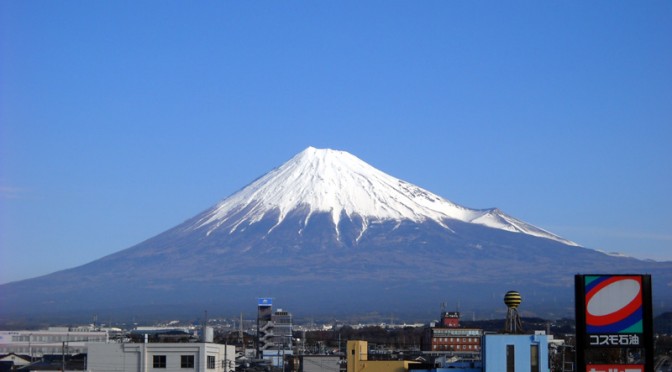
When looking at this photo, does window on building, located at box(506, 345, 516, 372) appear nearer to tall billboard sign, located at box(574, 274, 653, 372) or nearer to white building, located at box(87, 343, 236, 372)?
A: white building, located at box(87, 343, 236, 372)

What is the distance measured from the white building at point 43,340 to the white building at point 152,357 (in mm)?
45251

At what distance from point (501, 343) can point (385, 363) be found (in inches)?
356

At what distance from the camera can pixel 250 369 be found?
59.5 meters

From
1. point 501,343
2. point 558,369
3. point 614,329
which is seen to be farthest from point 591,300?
point 558,369

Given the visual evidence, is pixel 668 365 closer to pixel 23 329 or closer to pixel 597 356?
pixel 597 356

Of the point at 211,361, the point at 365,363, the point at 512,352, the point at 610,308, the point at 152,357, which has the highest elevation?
the point at 610,308

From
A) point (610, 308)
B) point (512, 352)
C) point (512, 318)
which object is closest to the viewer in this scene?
point (610, 308)

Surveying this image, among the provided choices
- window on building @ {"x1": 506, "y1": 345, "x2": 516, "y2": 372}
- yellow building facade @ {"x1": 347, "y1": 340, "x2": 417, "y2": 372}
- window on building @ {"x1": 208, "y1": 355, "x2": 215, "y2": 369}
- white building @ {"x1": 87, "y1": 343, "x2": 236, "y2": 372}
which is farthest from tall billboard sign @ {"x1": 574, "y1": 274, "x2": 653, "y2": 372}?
yellow building facade @ {"x1": 347, "y1": 340, "x2": 417, "y2": 372}

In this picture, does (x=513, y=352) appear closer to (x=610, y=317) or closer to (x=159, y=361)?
(x=159, y=361)

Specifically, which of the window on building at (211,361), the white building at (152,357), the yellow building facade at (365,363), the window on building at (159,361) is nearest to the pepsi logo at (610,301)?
the white building at (152,357)

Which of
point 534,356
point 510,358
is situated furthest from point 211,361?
point 534,356

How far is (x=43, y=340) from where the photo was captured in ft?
348

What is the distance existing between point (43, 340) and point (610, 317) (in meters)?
82.3

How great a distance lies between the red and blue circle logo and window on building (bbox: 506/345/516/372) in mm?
12490
